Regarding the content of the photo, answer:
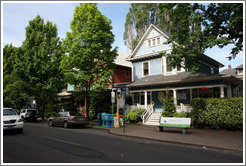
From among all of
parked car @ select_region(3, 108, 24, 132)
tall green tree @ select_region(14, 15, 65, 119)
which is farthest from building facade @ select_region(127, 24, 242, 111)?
parked car @ select_region(3, 108, 24, 132)

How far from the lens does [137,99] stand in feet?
77.2

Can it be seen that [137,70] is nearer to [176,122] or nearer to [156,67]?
[156,67]

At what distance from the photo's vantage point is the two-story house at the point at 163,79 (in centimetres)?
1761

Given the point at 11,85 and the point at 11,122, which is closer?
the point at 11,122

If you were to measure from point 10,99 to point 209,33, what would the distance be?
30583 mm

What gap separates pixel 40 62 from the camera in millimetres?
25016

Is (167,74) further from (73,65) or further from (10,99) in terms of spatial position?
(10,99)

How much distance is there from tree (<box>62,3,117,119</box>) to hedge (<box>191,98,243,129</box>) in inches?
378

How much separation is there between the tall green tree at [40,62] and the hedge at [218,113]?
18.3 meters

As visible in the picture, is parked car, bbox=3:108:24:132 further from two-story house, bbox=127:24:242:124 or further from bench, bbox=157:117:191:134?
two-story house, bbox=127:24:242:124

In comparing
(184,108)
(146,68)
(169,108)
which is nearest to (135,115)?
(169,108)

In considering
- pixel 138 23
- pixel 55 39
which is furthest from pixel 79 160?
pixel 138 23

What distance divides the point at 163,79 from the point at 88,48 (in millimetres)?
8664

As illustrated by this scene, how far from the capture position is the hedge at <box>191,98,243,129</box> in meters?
13.1
